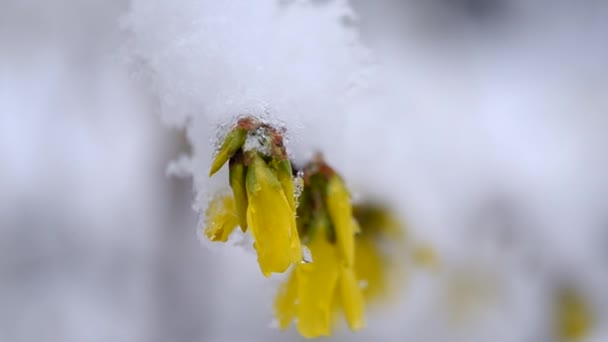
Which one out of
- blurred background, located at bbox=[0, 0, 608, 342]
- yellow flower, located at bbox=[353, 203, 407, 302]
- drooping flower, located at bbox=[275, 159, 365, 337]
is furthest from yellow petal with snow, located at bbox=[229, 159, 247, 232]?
blurred background, located at bbox=[0, 0, 608, 342]

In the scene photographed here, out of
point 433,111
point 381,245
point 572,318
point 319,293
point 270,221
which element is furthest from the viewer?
point 433,111

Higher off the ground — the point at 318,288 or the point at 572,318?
the point at 572,318

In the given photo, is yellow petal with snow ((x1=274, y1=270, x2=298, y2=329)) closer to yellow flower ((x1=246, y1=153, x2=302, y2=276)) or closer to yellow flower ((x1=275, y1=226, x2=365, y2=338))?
yellow flower ((x1=275, y1=226, x2=365, y2=338))

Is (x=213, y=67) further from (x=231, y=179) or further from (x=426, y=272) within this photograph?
(x=426, y=272)

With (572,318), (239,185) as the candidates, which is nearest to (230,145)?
(239,185)

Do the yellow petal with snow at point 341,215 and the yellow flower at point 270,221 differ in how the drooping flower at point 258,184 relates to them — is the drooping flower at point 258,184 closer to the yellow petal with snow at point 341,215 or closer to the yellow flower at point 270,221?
the yellow flower at point 270,221

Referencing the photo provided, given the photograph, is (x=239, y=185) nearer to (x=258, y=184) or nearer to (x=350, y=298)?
(x=258, y=184)

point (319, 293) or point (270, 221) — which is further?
point (319, 293)
